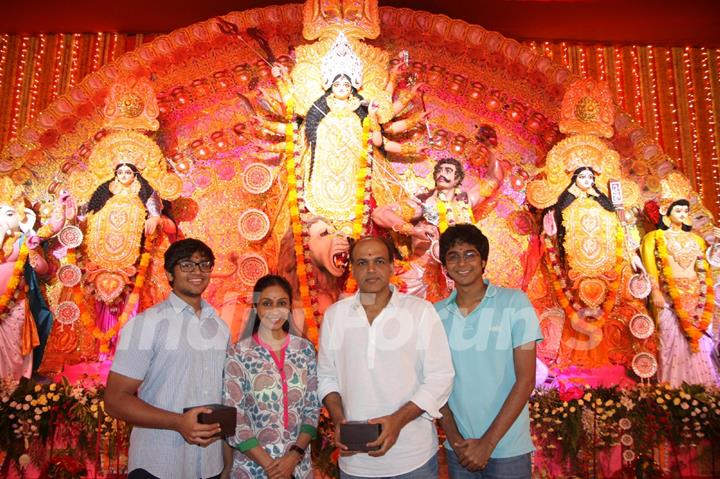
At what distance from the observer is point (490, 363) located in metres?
2.33

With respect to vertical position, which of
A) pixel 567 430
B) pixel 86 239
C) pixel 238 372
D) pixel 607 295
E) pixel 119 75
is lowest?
pixel 567 430

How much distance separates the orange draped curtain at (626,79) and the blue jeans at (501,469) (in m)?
4.80

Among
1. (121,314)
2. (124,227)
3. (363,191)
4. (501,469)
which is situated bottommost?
(501,469)

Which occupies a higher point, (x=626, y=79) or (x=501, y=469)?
(x=626, y=79)

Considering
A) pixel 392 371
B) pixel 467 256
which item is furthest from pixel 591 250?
pixel 392 371

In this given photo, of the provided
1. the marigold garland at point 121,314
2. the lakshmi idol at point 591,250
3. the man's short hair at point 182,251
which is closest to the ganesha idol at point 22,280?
the marigold garland at point 121,314

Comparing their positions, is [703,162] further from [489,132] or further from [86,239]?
[86,239]

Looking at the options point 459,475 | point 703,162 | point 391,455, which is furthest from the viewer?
point 703,162

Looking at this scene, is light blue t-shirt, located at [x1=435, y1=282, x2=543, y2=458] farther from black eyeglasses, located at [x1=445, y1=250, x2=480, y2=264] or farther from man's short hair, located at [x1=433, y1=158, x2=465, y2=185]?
man's short hair, located at [x1=433, y1=158, x2=465, y2=185]

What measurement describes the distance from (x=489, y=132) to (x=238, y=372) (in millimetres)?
4004

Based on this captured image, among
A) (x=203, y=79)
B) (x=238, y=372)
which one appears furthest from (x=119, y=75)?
(x=238, y=372)

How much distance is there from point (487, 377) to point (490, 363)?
57 millimetres

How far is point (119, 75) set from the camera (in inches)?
209

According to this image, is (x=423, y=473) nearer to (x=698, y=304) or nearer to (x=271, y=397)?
(x=271, y=397)
